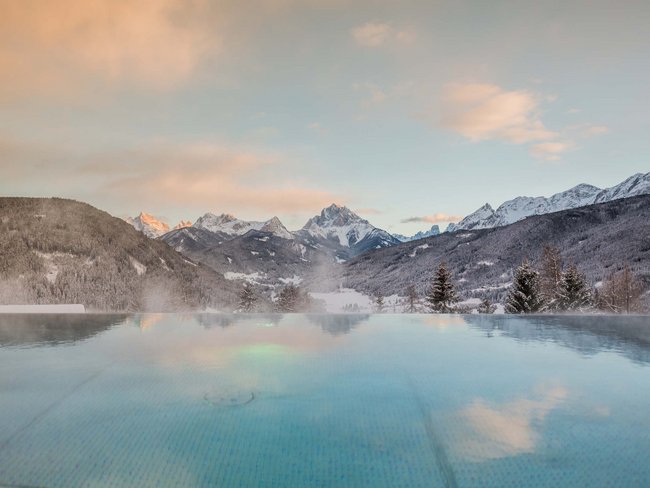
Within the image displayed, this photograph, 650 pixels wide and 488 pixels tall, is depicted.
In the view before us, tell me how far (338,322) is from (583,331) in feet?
14.5

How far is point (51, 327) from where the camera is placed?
8109 millimetres

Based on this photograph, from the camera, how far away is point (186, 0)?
1212 centimetres

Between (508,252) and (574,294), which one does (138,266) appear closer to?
(574,294)

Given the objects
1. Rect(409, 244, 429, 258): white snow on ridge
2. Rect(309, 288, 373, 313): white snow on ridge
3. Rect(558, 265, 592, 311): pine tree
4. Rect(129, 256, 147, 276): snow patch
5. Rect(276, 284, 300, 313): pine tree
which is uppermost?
Rect(409, 244, 429, 258): white snow on ridge

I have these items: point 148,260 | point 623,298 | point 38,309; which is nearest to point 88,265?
point 148,260

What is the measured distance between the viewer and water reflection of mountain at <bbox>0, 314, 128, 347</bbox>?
22.5ft

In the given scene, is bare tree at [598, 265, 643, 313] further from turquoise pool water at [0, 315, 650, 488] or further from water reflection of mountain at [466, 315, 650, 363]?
turquoise pool water at [0, 315, 650, 488]

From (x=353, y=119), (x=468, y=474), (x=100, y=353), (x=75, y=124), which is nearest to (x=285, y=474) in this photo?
(x=468, y=474)

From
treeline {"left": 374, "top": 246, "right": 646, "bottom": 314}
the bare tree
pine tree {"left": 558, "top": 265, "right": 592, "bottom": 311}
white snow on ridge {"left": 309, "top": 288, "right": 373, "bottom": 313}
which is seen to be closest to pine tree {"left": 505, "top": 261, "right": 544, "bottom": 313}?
treeline {"left": 374, "top": 246, "right": 646, "bottom": 314}

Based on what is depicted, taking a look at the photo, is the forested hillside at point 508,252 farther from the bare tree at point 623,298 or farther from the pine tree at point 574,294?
the pine tree at point 574,294

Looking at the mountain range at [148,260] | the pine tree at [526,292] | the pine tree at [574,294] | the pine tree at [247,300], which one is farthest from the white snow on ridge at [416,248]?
the pine tree at [526,292]

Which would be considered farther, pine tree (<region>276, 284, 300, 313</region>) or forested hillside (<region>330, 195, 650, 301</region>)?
forested hillside (<region>330, 195, 650, 301</region>)

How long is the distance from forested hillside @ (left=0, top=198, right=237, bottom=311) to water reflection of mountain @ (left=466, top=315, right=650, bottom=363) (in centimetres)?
5292

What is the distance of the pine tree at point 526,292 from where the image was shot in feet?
83.2
